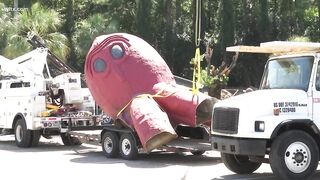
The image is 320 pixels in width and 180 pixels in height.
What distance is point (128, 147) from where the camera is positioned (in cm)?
1544

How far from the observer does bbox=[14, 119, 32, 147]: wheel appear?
19172 mm

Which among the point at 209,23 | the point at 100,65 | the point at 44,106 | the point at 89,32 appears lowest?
the point at 44,106

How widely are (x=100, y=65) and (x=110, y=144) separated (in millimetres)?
2219

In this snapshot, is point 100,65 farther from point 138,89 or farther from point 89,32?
point 89,32

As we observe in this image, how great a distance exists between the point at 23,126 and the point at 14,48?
472 inches

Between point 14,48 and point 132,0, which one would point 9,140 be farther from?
point 132,0

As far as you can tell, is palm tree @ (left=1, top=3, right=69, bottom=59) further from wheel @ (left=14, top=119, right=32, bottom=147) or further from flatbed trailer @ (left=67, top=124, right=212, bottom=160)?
flatbed trailer @ (left=67, top=124, right=212, bottom=160)

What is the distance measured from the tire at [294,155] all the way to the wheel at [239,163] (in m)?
1.48

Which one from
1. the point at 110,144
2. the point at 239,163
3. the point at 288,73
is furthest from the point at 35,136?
the point at 288,73

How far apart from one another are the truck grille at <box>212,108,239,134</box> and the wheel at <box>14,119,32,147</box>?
30.6 feet

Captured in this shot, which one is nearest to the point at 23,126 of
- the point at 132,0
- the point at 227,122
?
the point at 227,122

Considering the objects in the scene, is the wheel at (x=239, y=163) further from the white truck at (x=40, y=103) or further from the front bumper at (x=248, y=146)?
the white truck at (x=40, y=103)

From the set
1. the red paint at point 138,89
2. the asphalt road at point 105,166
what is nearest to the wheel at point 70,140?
the asphalt road at point 105,166

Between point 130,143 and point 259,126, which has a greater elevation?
point 259,126
